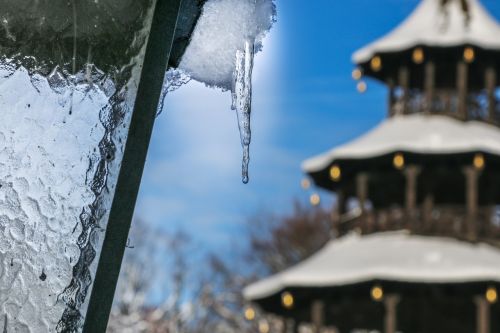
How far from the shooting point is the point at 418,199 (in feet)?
81.5

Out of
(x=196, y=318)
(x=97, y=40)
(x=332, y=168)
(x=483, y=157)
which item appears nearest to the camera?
(x=97, y=40)

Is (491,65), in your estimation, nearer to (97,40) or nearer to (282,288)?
(282,288)

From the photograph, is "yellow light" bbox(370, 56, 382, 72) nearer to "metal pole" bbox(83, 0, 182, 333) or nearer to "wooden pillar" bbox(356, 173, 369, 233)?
"wooden pillar" bbox(356, 173, 369, 233)

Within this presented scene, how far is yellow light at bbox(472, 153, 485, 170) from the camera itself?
21448 mm

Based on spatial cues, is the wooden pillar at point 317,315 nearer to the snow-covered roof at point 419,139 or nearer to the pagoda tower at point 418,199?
the pagoda tower at point 418,199

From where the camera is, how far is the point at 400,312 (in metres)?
23.4

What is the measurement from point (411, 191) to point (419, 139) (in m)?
1.14

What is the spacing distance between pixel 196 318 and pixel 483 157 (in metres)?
19.9

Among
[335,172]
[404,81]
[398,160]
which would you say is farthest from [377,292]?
[404,81]

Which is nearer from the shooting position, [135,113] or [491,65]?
[135,113]

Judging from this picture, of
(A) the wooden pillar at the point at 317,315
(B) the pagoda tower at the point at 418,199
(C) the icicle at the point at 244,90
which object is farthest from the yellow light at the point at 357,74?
(C) the icicle at the point at 244,90

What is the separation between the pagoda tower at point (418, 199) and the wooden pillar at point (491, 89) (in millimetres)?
27

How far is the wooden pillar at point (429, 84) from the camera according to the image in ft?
77.5

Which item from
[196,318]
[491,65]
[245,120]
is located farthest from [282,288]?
[245,120]
